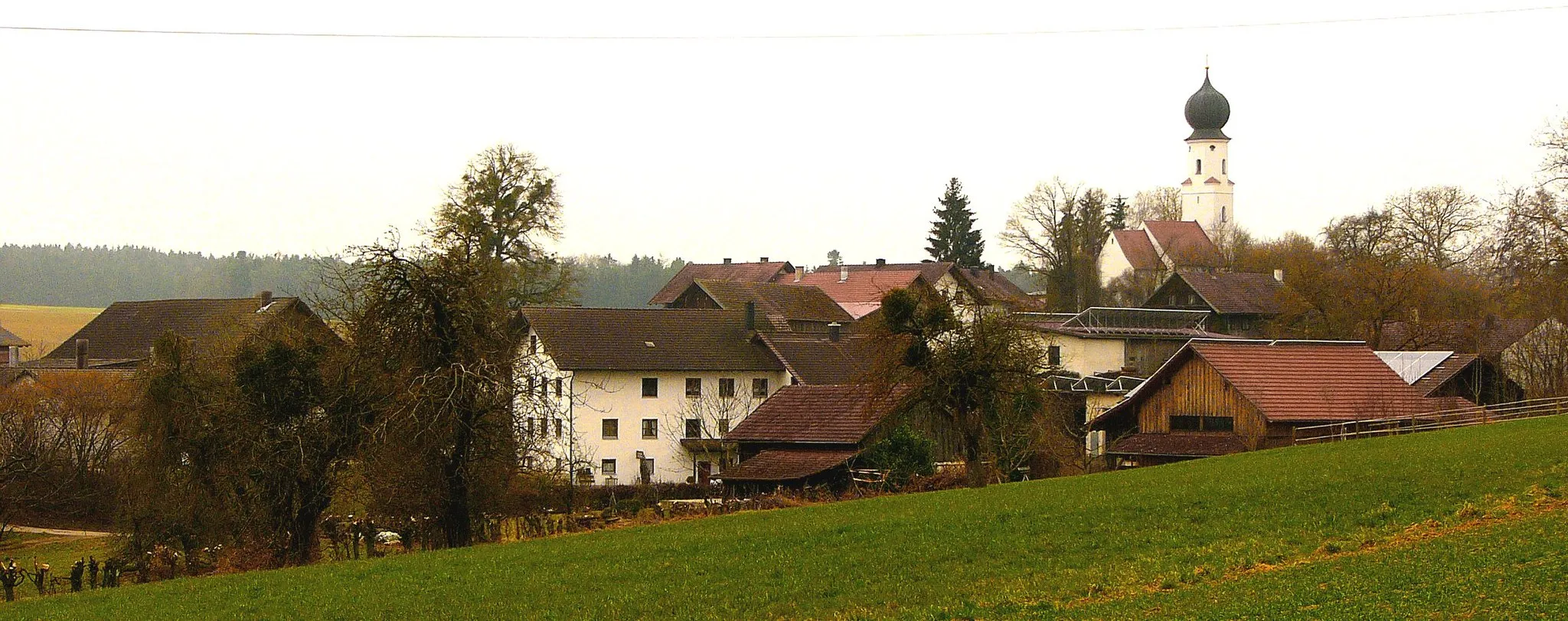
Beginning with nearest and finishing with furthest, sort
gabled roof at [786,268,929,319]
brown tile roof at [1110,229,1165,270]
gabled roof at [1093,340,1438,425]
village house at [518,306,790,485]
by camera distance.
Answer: gabled roof at [1093,340,1438,425]
village house at [518,306,790,485]
gabled roof at [786,268,929,319]
brown tile roof at [1110,229,1165,270]

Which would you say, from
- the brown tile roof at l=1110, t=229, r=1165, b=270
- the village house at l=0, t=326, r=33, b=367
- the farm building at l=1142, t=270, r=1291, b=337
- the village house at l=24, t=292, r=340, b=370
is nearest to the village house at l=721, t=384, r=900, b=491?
the village house at l=24, t=292, r=340, b=370

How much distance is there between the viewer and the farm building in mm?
88000

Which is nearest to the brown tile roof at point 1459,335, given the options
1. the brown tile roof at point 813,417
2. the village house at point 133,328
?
the brown tile roof at point 813,417

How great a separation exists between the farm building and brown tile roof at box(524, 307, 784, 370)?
32.6m

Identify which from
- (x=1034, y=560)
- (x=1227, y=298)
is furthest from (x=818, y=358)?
(x=1034, y=560)

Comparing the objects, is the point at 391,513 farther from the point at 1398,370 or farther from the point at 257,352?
the point at 1398,370

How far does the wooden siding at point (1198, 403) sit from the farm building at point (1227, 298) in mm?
38536

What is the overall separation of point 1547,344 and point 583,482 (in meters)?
38.8

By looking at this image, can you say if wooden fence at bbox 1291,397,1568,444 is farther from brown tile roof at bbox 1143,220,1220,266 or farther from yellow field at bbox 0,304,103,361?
yellow field at bbox 0,304,103,361

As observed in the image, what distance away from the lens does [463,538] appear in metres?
30.1

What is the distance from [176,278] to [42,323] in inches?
2417

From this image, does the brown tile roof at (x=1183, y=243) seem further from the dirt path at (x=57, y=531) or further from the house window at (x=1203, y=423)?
the dirt path at (x=57, y=531)

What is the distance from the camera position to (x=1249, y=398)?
45.8 metres

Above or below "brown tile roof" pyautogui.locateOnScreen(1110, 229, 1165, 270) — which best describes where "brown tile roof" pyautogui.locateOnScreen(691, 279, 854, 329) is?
below
